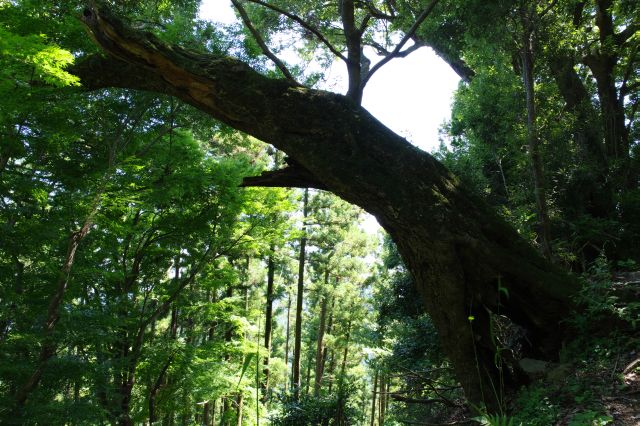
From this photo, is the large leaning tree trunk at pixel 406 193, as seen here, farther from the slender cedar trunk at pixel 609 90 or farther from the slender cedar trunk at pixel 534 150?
the slender cedar trunk at pixel 609 90

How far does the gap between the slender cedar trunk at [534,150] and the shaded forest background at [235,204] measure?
0.03 m

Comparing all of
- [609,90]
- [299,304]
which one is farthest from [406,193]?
[299,304]

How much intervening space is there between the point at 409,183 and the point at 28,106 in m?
3.47

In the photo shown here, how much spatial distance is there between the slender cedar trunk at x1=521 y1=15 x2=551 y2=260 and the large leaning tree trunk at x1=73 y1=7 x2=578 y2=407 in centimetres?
151

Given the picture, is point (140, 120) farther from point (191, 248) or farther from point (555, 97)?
point (555, 97)

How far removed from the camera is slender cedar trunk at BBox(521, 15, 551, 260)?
529 centimetres

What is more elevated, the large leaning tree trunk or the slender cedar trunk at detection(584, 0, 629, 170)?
the slender cedar trunk at detection(584, 0, 629, 170)

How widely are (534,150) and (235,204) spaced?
478 centimetres

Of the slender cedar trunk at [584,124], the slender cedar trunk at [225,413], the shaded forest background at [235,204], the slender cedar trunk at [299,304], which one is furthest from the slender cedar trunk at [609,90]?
the slender cedar trunk at [299,304]

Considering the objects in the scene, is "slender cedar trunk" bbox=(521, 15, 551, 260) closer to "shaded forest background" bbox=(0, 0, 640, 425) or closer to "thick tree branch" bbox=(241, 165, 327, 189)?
"shaded forest background" bbox=(0, 0, 640, 425)

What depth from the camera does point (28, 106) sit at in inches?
153

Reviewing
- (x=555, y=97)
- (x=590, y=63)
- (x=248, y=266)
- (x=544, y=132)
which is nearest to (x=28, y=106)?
(x=544, y=132)

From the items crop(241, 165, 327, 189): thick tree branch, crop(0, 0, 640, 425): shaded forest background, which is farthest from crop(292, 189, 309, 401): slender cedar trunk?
crop(241, 165, 327, 189): thick tree branch

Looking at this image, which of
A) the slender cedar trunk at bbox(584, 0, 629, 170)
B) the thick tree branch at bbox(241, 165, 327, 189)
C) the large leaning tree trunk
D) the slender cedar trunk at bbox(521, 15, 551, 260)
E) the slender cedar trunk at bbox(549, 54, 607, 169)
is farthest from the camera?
the slender cedar trunk at bbox(584, 0, 629, 170)
